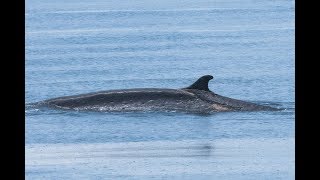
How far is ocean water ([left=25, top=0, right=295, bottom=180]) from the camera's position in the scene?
8.05 meters

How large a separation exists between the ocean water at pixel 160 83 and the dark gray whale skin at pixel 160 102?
12.5 inches

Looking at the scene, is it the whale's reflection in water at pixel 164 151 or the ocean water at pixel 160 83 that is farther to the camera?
the whale's reflection in water at pixel 164 151

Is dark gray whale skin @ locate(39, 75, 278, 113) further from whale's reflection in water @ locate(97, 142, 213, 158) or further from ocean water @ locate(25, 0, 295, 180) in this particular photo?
whale's reflection in water @ locate(97, 142, 213, 158)

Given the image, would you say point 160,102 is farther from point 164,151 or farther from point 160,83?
point 164,151

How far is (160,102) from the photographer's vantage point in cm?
1208

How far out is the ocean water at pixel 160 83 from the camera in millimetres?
8047

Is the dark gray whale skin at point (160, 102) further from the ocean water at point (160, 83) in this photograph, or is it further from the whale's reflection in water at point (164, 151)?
the whale's reflection in water at point (164, 151)

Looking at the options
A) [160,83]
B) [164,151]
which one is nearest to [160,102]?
[160,83]

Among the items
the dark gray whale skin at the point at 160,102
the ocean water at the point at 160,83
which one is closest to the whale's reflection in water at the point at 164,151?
the ocean water at the point at 160,83

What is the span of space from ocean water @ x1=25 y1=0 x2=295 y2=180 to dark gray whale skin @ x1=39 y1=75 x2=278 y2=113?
32cm

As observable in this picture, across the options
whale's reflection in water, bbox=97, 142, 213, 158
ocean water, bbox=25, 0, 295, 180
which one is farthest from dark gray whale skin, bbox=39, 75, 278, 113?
whale's reflection in water, bbox=97, 142, 213, 158

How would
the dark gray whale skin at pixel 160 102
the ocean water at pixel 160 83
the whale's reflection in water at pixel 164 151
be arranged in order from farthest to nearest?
the dark gray whale skin at pixel 160 102 < the whale's reflection in water at pixel 164 151 < the ocean water at pixel 160 83

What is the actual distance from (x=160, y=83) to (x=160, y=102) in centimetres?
279
